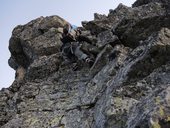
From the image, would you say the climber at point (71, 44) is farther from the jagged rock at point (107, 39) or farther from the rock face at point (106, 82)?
the jagged rock at point (107, 39)

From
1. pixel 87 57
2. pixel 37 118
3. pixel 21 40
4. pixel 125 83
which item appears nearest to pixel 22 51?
pixel 21 40

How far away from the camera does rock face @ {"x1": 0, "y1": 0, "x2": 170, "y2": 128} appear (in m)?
13.8

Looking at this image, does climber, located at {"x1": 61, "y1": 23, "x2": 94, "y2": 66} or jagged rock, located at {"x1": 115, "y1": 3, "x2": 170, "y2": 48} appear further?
climber, located at {"x1": 61, "y1": 23, "x2": 94, "y2": 66}

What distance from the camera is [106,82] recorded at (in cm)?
1894

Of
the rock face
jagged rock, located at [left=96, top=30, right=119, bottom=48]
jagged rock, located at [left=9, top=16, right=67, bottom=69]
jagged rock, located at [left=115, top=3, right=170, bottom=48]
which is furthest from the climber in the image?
jagged rock, located at [left=9, top=16, right=67, bottom=69]

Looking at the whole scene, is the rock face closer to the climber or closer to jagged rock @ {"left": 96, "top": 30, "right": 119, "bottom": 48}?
jagged rock @ {"left": 96, "top": 30, "right": 119, "bottom": 48}

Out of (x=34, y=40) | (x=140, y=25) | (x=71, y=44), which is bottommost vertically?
(x=140, y=25)

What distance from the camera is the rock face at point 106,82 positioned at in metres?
13.8

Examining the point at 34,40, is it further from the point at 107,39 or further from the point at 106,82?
the point at 106,82

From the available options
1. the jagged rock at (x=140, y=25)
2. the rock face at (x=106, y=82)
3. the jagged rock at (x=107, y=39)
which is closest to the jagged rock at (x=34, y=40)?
the rock face at (x=106, y=82)

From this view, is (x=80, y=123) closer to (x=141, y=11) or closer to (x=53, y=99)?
(x=53, y=99)

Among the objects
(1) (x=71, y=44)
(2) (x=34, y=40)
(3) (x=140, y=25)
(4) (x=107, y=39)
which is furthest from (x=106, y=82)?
(2) (x=34, y=40)

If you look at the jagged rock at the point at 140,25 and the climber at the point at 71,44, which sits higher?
the climber at the point at 71,44

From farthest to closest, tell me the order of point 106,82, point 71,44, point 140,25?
point 71,44 < point 140,25 < point 106,82
